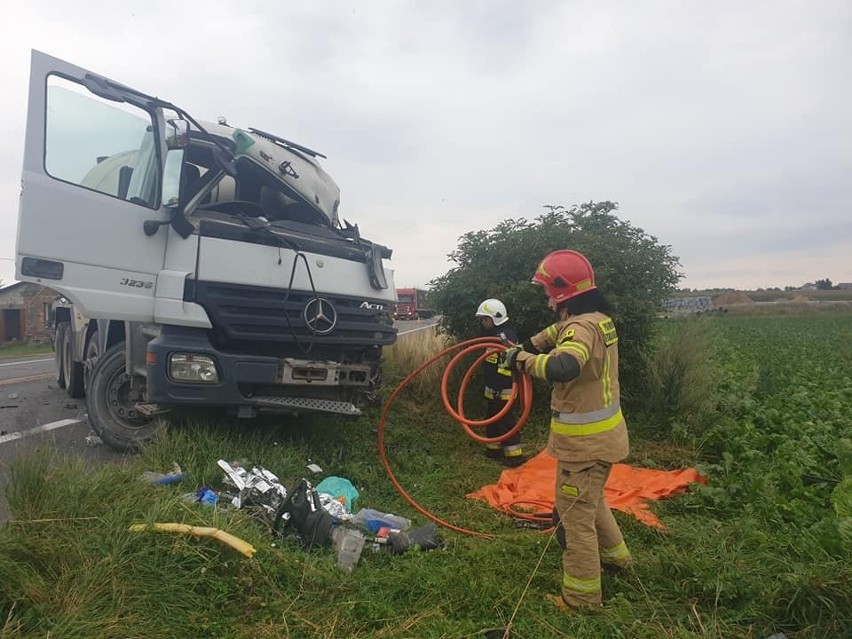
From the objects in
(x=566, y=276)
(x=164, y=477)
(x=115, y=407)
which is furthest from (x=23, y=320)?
(x=566, y=276)

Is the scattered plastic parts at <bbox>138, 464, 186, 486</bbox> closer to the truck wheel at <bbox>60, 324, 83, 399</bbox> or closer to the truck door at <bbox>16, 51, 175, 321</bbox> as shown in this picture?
the truck door at <bbox>16, 51, 175, 321</bbox>

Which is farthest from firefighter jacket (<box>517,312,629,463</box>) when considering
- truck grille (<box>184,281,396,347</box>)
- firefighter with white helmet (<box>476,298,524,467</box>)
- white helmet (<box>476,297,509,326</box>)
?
white helmet (<box>476,297,509,326</box>)

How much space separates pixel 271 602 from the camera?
8.44 feet

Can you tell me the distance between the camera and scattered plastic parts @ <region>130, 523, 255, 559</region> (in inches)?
105

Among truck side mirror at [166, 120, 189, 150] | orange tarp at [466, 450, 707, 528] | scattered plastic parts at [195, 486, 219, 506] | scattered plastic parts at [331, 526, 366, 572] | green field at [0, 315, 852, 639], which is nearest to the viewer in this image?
green field at [0, 315, 852, 639]

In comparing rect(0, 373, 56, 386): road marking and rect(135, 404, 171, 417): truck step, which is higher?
rect(135, 404, 171, 417): truck step

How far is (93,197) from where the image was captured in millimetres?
4133

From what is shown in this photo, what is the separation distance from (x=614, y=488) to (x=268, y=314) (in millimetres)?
3287

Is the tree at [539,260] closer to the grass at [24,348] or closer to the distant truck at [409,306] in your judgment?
the grass at [24,348]

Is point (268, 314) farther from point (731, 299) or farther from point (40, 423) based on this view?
point (731, 299)

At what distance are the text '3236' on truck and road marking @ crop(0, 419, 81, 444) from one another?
987mm

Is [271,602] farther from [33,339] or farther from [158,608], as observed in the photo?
[33,339]

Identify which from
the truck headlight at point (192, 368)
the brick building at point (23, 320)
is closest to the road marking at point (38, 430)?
the truck headlight at point (192, 368)

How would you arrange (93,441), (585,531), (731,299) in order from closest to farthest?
(585,531), (93,441), (731,299)
